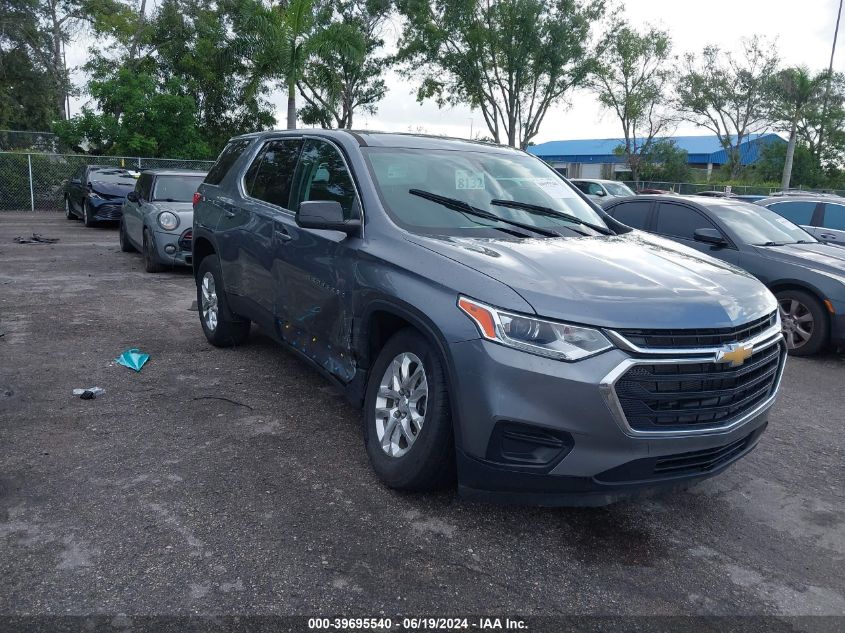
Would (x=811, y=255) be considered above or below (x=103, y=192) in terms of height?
above

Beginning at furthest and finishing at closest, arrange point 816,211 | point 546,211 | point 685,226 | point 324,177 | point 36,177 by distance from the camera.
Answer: point 36,177 → point 816,211 → point 685,226 → point 324,177 → point 546,211

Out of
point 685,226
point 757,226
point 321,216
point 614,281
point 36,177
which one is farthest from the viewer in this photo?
point 36,177

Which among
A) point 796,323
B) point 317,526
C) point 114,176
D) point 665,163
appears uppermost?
point 665,163

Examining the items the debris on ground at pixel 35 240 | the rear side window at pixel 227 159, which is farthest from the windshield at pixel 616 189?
the rear side window at pixel 227 159

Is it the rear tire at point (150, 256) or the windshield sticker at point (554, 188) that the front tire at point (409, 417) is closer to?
the windshield sticker at point (554, 188)

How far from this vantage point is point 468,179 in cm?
447

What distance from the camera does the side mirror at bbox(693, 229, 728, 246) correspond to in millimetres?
7781

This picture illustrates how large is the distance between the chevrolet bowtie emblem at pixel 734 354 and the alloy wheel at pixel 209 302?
4.48 m

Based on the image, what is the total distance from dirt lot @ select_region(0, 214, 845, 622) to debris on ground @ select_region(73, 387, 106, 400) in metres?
0.08

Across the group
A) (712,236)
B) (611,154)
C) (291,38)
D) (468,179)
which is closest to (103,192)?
(291,38)

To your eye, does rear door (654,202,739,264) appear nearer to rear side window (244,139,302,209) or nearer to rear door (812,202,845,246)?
rear door (812,202,845,246)

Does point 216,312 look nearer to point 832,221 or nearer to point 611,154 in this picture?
point 832,221

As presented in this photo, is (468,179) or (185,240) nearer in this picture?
(468,179)

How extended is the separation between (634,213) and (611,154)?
49.9 m
